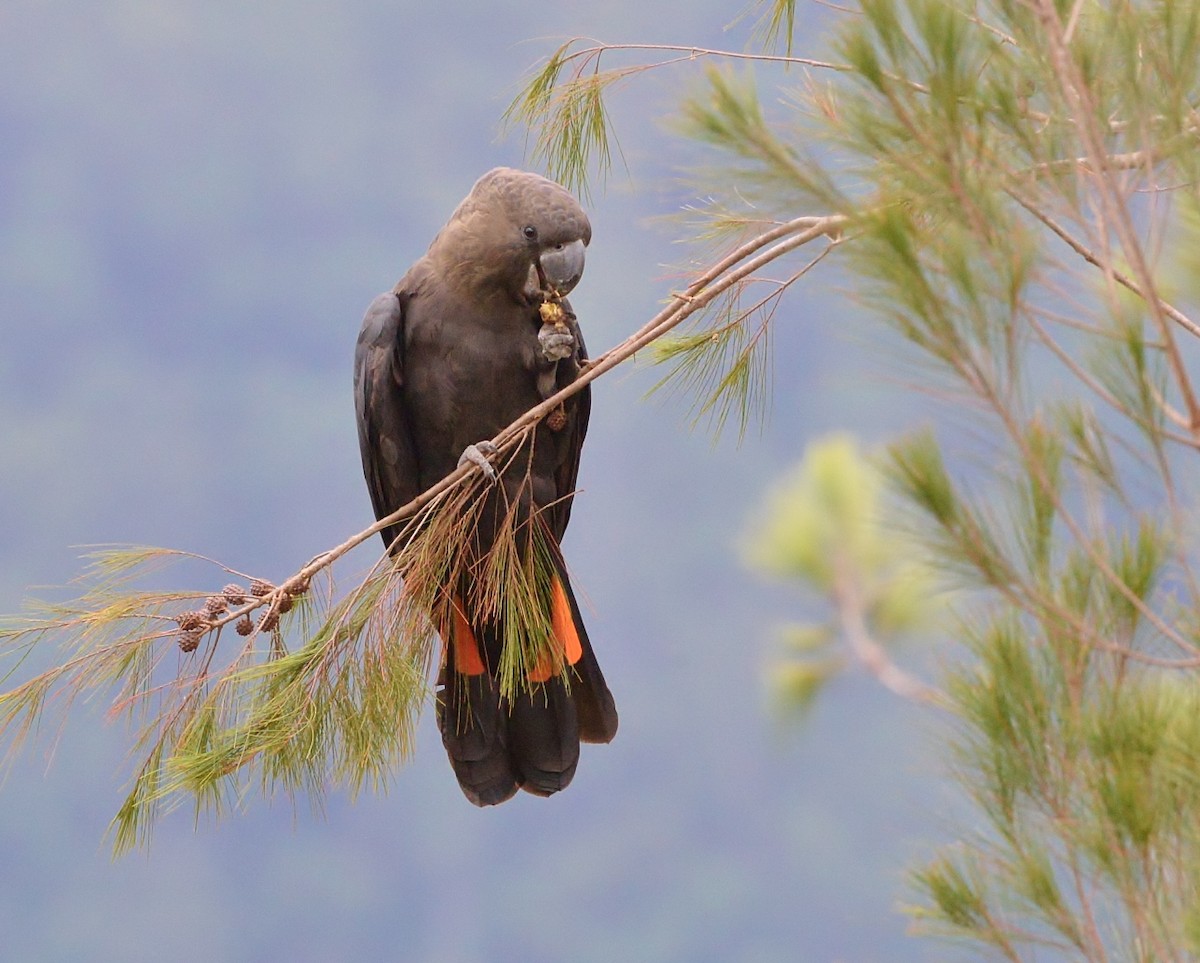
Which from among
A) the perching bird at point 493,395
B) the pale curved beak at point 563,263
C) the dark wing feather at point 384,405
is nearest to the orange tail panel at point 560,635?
the perching bird at point 493,395

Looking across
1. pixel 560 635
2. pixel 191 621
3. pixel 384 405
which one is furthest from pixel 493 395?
pixel 191 621

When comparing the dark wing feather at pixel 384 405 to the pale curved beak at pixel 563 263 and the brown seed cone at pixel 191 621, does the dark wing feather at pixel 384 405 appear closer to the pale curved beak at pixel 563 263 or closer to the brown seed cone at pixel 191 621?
the pale curved beak at pixel 563 263

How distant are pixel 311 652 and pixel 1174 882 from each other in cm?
136

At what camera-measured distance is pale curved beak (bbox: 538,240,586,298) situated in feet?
8.87

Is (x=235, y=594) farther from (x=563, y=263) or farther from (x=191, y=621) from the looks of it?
(x=563, y=263)

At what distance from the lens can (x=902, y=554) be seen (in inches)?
61.5

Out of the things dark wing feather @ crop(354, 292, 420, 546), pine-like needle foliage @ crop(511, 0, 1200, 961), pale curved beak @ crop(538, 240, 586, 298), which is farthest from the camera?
dark wing feather @ crop(354, 292, 420, 546)

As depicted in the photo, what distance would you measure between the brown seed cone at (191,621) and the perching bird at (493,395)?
0.56m

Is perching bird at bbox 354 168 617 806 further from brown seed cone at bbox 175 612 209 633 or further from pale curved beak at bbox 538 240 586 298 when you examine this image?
brown seed cone at bbox 175 612 209 633

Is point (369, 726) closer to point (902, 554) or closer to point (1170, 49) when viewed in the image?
point (902, 554)

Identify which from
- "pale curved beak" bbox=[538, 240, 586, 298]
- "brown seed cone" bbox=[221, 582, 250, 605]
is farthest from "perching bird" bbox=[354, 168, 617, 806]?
"brown seed cone" bbox=[221, 582, 250, 605]

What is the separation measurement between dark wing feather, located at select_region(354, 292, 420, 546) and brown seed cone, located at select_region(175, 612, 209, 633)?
0.71m

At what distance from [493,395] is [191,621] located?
80 cm

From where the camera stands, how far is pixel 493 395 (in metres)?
2.80
